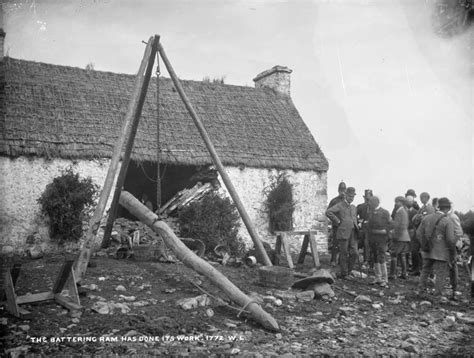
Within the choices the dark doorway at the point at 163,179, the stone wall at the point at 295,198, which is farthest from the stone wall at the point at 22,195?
the stone wall at the point at 295,198

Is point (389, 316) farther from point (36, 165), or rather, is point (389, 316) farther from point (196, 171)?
point (36, 165)

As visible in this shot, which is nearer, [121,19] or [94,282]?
[94,282]

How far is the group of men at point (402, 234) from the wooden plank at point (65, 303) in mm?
5471

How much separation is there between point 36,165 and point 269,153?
7.10 m

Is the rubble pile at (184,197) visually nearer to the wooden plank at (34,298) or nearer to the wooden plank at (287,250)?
the wooden plank at (287,250)

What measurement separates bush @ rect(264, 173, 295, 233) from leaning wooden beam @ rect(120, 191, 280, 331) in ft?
23.2

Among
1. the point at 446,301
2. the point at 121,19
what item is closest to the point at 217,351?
the point at 446,301

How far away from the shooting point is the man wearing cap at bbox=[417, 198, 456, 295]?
827 cm

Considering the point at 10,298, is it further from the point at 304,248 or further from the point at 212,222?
the point at 212,222

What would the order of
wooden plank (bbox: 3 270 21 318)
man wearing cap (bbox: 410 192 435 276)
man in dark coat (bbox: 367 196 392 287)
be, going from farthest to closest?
1. man wearing cap (bbox: 410 192 435 276)
2. man in dark coat (bbox: 367 196 392 287)
3. wooden plank (bbox: 3 270 21 318)

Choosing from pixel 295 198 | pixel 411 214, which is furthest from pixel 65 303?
pixel 295 198

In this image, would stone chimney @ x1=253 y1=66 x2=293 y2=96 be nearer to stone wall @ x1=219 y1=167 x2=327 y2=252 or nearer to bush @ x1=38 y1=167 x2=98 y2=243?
stone wall @ x1=219 y1=167 x2=327 y2=252

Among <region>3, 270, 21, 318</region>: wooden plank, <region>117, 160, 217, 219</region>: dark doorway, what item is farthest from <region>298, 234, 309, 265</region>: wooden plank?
<region>3, 270, 21, 318</region>: wooden plank

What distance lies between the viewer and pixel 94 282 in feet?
24.9
